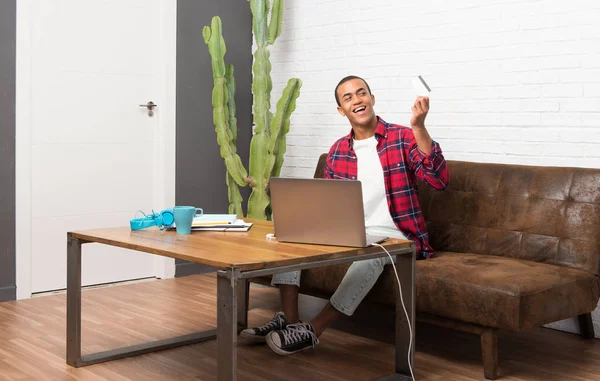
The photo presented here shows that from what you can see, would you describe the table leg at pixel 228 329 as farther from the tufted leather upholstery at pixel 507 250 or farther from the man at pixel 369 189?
the tufted leather upholstery at pixel 507 250

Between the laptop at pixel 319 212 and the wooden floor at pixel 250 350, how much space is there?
1.99ft

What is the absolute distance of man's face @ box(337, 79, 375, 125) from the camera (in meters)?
3.21

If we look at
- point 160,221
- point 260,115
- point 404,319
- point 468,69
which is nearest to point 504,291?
point 404,319

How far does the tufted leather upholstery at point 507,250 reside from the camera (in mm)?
2727

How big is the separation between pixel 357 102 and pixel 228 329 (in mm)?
1425

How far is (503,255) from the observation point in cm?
324

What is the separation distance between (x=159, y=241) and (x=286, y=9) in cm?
267

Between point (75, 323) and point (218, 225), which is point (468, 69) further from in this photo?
point (75, 323)

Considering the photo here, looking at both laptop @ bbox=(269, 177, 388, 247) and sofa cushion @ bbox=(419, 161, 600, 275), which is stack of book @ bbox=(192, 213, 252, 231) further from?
sofa cushion @ bbox=(419, 161, 600, 275)

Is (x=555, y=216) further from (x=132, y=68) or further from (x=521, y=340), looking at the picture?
(x=132, y=68)

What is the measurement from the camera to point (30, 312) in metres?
3.73

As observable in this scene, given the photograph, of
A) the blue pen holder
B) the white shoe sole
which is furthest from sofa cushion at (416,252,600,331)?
the blue pen holder

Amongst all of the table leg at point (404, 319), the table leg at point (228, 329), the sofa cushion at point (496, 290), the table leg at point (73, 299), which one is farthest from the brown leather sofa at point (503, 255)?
the table leg at point (228, 329)

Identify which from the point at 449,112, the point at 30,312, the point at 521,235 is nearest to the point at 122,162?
the point at 30,312
